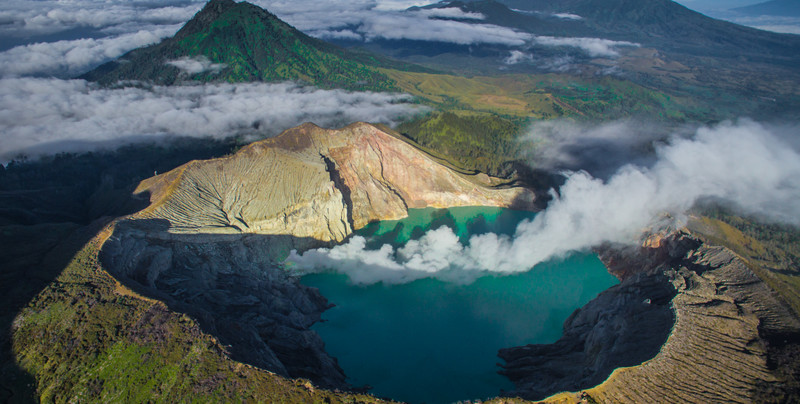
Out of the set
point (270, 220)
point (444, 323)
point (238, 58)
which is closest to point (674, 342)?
point (444, 323)

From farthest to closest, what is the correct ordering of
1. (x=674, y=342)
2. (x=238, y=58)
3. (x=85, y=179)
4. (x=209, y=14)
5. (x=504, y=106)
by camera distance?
(x=504, y=106) < (x=209, y=14) < (x=238, y=58) < (x=85, y=179) < (x=674, y=342)

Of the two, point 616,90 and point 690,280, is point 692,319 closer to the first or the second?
point 690,280

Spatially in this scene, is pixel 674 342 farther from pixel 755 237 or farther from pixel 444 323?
pixel 755 237

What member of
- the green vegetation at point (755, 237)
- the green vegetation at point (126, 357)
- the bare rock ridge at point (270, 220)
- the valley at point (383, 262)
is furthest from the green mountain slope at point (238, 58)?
the green vegetation at point (126, 357)

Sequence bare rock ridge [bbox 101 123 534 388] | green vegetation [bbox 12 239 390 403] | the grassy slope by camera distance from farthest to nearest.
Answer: the grassy slope
bare rock ridge [bbox 101 123 534 388]
green vegetation [bbox 12 239 390 403]

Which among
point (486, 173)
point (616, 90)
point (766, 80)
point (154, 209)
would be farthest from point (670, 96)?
point (154, 209)

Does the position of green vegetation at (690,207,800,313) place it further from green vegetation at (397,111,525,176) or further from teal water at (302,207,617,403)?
green vegetation at (397,111,525,176)

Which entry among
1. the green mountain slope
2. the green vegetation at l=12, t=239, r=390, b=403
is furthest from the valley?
the green mountain slope
